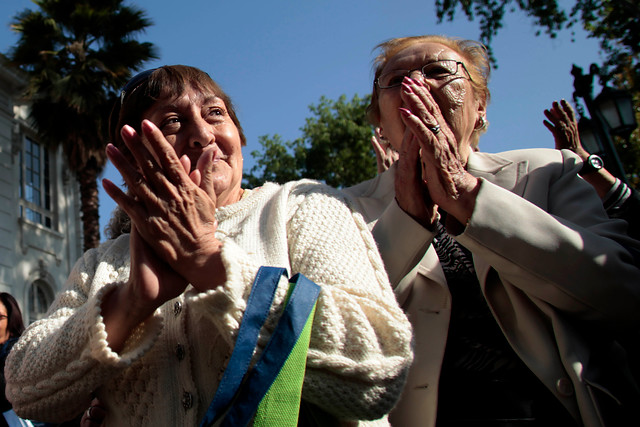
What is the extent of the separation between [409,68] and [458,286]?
3.29 feet

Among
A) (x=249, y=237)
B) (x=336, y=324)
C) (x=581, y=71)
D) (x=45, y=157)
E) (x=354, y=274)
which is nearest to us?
(x=336, y=324)

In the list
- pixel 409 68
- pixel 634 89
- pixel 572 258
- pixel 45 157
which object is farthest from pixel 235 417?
pixel 45 157

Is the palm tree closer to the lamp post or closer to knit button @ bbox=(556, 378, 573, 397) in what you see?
the lamp post

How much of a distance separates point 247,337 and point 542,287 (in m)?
1.08

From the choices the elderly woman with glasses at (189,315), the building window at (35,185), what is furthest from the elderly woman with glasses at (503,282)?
the building window at (35,185)

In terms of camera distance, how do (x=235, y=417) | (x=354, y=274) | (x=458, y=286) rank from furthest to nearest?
(x=458, y=286), (x=354, y=274), (x=235, y=417)

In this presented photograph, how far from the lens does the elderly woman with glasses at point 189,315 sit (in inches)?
58.6

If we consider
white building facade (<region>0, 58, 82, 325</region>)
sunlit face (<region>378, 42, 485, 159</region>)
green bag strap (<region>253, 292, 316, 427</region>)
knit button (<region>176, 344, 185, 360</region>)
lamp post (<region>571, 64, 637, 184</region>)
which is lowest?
green bag strap (<region>253, 292, 316, 427</region>)

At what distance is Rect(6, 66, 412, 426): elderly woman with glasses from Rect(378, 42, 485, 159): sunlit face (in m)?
0.85

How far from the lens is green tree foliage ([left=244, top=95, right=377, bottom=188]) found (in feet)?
65.8

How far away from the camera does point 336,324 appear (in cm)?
151

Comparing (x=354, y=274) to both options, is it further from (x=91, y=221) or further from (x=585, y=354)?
(x=91, y=221)

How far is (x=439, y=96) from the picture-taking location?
99.7 inches

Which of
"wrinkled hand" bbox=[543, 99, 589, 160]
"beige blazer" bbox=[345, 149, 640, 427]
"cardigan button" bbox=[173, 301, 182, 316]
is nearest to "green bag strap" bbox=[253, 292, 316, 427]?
"cardigan button" bbox=[173, 301, 182, 316]
